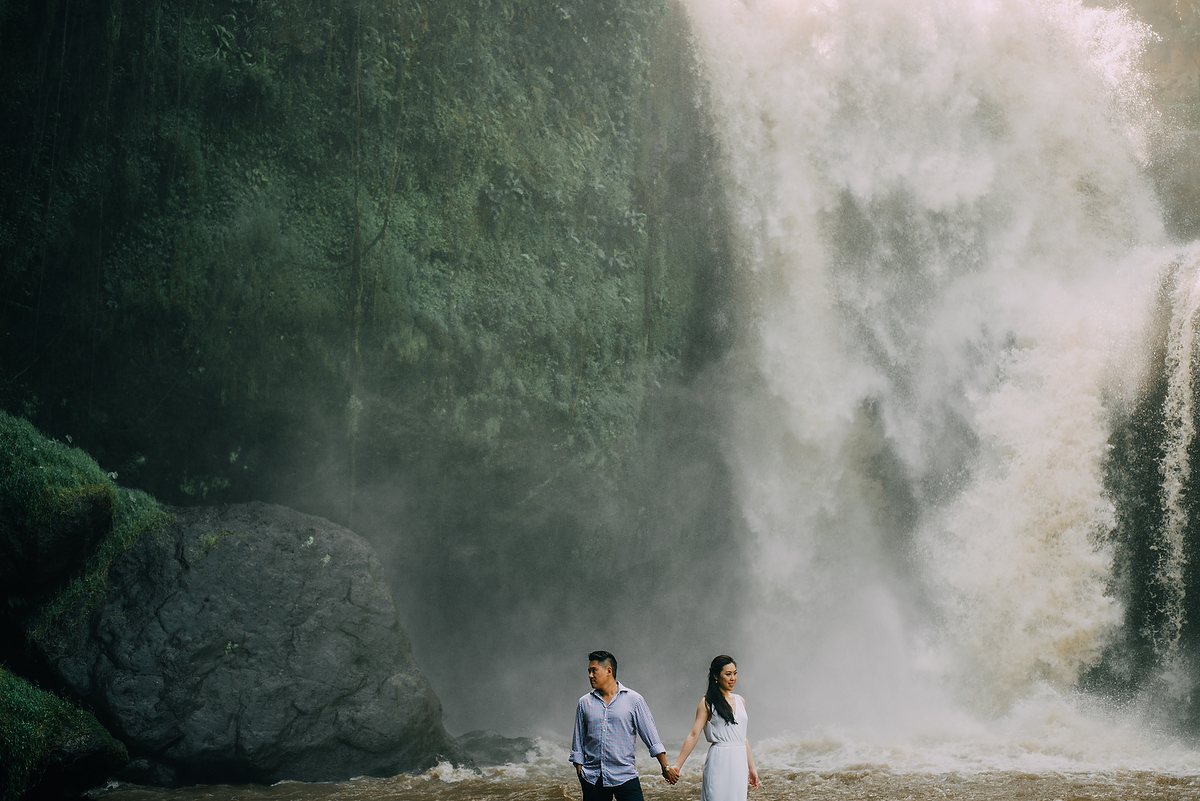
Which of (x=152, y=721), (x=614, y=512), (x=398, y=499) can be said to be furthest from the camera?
(x=614, y=512)

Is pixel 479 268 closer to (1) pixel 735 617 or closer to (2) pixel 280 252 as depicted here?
(2) pixel 280 252

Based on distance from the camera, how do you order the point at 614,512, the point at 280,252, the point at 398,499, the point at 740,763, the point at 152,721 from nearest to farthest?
the point at 740,763
the point at 152,721
the point at 280,252
the point at 398,499
the point at 614,512

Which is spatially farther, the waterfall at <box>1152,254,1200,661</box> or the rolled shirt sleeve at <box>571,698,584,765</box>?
the waterfall at <box>1152,254,1200,661</box>

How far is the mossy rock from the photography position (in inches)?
280

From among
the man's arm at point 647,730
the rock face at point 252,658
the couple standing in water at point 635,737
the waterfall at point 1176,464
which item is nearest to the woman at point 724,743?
the couple standing in water at point 635,737

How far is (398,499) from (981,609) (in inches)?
266

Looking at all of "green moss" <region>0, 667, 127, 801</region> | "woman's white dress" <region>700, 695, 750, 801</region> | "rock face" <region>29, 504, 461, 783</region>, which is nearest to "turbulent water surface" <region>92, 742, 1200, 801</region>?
"rock face" <region>29, 504, 461, 783</region>

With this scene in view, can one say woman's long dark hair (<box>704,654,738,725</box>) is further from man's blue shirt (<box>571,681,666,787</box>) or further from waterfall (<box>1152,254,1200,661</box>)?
waterfall (<box>1152,254,1200,661</box>)

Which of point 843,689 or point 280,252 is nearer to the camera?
point 280,252

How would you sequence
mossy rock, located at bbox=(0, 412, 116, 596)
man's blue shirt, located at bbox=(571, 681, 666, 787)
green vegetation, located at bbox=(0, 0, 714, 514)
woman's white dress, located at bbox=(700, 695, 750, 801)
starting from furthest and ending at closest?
1. green vegetation, located at bbox=(0, 0, 714, 514)
2. mossy rock, located at bbox=(0, 412, 116, 596)
3. man's blue shirt, located at bbox=(571, 681, 666, 787)
4. woman's white dress, located at bbox=(700, 695, 750, 801)

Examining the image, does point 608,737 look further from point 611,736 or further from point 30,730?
point 30,730

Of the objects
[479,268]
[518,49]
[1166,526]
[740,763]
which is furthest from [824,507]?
[740,763]

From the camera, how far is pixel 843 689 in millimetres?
10781

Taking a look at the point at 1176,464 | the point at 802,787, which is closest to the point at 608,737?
the point at 802,787
